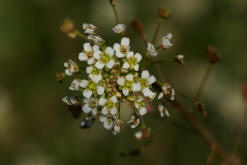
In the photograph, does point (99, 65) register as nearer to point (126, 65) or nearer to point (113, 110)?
point (126, 65)

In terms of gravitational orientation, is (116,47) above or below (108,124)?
above

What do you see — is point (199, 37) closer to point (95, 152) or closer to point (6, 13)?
point (95, 152)

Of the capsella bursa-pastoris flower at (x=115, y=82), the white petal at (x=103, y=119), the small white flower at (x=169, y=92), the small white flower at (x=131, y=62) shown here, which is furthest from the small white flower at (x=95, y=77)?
the small white flower at (x=169, y=92)

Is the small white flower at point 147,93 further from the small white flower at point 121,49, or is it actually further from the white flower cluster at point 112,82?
the small white flower at point 121,49

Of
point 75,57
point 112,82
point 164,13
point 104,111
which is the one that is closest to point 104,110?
point 104,111

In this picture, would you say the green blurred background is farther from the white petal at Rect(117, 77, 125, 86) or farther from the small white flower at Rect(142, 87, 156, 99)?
the white petal at Rect(117, 77, 125, 86)

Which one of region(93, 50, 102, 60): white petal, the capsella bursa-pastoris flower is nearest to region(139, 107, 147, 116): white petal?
the capsella bursa-pastoris flower
